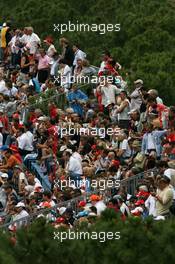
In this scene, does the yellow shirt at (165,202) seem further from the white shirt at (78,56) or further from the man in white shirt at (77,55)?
the white shirt at (78,56)

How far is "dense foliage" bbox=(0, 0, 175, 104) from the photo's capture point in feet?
157

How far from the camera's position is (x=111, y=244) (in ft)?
106

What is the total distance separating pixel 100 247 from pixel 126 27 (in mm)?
20902

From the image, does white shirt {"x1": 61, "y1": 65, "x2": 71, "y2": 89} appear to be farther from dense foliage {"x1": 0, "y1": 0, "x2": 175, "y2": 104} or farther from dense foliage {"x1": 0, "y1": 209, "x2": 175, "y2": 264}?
dense foliage {"x1": 0, "y1": 209, "x2": 175, "y2": 264}

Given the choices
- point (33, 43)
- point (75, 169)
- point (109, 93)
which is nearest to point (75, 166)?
point (75, 169)

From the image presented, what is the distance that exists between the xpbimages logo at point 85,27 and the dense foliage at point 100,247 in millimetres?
19350

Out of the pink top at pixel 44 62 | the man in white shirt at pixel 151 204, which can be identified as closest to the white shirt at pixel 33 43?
the pink top at pixel 44 62

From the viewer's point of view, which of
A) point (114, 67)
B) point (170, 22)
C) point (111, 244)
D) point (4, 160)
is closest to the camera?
point (111, 244)

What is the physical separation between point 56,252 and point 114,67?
14.3 m

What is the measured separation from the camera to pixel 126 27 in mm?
52906

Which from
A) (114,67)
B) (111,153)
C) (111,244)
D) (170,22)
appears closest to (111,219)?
(111,244)

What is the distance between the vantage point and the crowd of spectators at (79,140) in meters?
38.1

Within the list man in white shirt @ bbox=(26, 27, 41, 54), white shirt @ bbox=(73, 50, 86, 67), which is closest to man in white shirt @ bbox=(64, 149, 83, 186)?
white shirt @ bbox=(73, 50, 86, 67)

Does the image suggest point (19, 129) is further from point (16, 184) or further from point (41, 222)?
point (41, 222)
